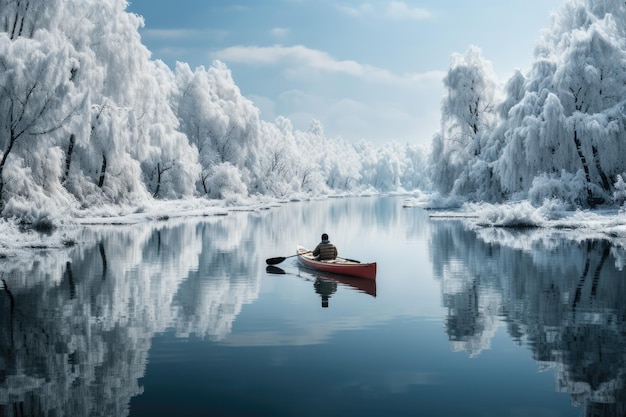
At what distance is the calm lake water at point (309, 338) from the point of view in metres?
7.78

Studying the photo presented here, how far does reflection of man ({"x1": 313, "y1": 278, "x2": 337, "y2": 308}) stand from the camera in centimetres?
1544

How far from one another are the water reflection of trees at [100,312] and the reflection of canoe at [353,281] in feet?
6.92

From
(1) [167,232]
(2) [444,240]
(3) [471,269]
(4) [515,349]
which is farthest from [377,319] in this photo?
(1) [167,232]

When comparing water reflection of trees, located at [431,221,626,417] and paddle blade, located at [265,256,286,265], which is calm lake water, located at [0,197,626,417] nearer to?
water reflection of trees, located at [431,221,626,417]

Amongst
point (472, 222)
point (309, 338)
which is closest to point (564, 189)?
point (472, 222)

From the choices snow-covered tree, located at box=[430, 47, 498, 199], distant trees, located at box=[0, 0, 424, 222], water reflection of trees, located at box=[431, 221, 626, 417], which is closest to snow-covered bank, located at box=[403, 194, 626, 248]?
water reflection of trees, located at box=[431, 221, 626, 417]

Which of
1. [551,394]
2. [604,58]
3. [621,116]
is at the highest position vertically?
[604,58]

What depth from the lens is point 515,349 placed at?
33.6 ft

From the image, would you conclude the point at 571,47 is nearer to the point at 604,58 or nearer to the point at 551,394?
the point at 604,58

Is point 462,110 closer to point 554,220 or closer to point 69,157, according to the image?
point 554,220

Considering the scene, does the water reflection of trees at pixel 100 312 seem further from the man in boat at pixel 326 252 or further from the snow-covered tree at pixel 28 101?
the snow-covered tree at pixel 28 101

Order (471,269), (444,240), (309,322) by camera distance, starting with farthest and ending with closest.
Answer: (444,240)
(471,269)
(309,322)

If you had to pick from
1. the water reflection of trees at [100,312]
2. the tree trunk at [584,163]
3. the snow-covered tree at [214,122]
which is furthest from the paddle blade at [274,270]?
the snow-covered tree at [214,122]

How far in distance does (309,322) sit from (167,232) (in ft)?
72.7
